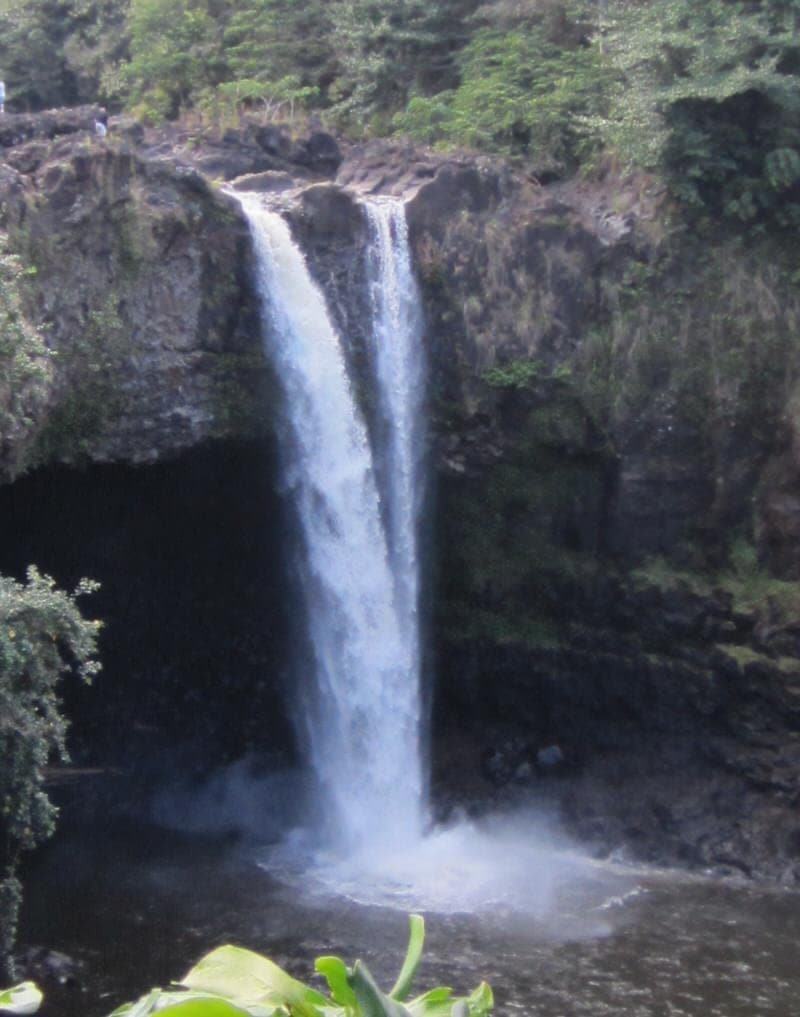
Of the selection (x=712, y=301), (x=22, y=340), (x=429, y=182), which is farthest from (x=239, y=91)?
(x=22, y=340)

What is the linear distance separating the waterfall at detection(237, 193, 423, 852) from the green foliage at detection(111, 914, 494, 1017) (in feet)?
46.3

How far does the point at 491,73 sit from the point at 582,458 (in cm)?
721

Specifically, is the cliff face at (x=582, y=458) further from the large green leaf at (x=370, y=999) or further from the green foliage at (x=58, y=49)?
the large green leaf at (x=370, y=999)

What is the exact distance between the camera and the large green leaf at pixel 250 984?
4.97ft

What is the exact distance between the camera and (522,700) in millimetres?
16703

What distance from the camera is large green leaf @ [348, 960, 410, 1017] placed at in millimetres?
1482

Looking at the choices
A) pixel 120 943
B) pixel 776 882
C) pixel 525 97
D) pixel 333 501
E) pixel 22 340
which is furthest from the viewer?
pixel 525 97

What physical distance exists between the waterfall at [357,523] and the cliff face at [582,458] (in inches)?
12.6

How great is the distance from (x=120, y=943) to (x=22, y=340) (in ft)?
17.7

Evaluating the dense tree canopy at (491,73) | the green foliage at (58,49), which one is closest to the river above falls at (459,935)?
the dense tree canopy at (491,73)

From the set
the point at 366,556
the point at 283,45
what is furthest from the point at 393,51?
the point at 366,556

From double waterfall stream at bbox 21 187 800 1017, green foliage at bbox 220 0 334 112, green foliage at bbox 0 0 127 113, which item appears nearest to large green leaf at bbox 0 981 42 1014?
double waterfall stream at bbox 21 187 800 1017

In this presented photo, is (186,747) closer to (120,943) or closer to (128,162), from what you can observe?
(120,943)

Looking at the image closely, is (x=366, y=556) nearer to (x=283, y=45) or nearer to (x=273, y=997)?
(x=283, y=45)
